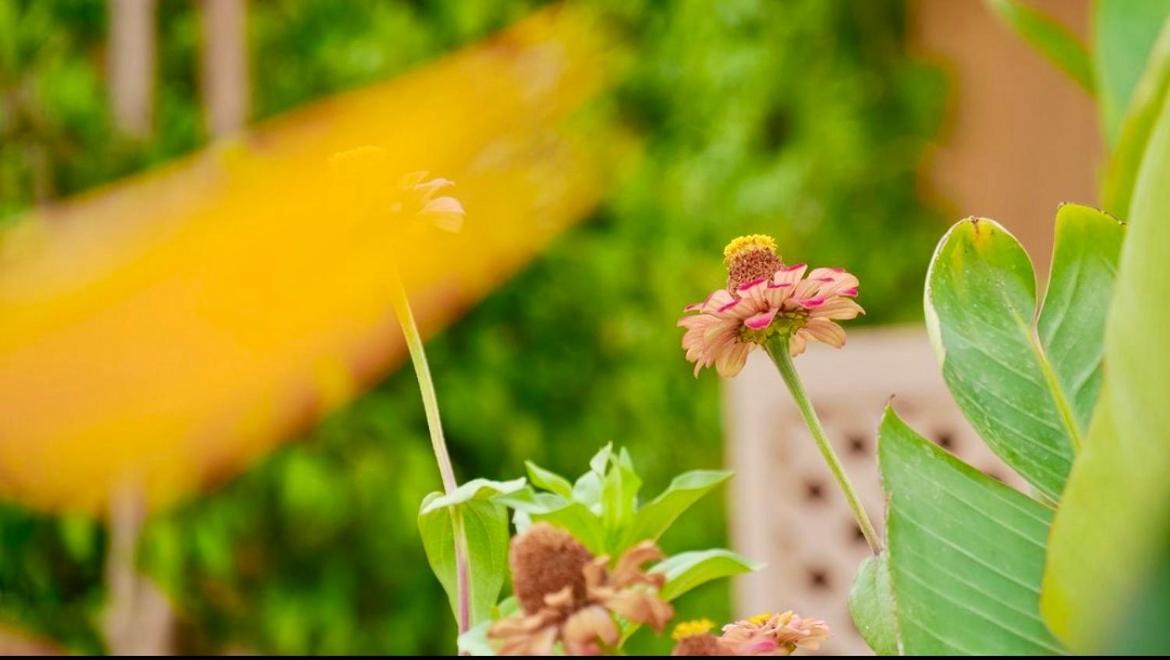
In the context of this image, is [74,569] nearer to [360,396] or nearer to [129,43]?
[360,396]

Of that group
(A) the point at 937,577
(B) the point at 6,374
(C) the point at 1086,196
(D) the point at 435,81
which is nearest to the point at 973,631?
(A) the point at 937,577

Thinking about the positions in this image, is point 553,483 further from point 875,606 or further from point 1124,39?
point 1124,39

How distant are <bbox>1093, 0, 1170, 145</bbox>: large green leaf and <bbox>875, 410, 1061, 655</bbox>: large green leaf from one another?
30.9 inches

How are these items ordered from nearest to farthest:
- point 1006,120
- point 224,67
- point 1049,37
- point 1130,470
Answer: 1. point 1130,470
2. point 1049,37
3. point 224,67
4. point 1006,120

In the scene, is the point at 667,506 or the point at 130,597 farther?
the point at 130,597

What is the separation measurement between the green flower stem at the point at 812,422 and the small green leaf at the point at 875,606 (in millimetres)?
15

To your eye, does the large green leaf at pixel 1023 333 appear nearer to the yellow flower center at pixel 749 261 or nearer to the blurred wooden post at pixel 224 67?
the yellow flower center at pixel 749 261

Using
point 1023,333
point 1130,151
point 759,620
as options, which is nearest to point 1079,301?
point 1023,333

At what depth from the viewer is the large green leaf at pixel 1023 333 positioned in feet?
1.13

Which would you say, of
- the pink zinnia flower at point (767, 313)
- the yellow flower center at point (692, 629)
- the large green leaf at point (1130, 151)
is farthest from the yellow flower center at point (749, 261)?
the large green leaf at point (1130, 151)

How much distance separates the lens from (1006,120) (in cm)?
301

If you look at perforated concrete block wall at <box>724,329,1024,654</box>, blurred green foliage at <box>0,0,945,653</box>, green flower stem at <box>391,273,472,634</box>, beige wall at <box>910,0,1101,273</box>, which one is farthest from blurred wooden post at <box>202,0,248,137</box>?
beige wall at <box>910,0,1101,273</box>

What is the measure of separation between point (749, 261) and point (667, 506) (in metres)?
0.08

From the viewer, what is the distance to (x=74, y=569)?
5.16ft
